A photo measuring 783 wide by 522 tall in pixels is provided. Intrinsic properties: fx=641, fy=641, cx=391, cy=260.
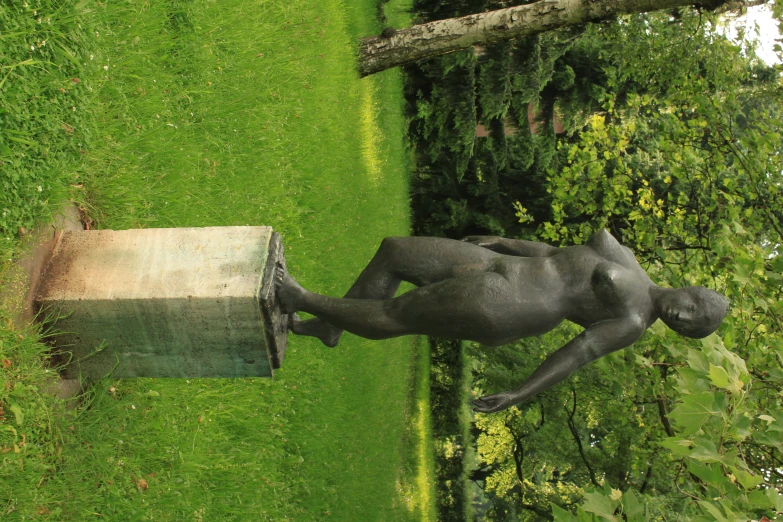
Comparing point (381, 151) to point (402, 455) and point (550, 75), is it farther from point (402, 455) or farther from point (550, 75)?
point (402, 455)

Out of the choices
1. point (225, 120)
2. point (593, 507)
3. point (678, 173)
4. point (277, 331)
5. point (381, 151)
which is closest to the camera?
point (593, 507)

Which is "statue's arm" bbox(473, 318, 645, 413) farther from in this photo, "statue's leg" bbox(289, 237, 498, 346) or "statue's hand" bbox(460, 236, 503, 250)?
"statue's hand" bbox(460, 236, 503, 250)

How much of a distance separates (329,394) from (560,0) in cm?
579

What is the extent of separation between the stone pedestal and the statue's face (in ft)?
7.77

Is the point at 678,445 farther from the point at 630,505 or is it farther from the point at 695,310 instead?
the point at 695,310

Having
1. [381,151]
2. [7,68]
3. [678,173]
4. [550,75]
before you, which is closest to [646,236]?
[678,173]

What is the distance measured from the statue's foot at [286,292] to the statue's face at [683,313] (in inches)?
87.2

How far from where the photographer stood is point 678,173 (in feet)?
26.8

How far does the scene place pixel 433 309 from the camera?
3.85 metres

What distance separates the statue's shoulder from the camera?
12.9 feet

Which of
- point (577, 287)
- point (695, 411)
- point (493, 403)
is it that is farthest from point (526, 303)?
point (695, 411)

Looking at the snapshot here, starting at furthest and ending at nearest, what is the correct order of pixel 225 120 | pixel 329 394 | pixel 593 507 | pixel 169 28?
1. pixel 329 394
2. pixel 225 120
3. pixel 169 28
4. pixel 593 507

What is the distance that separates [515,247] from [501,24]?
4086mm

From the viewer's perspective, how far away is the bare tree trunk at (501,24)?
22.7 ft
